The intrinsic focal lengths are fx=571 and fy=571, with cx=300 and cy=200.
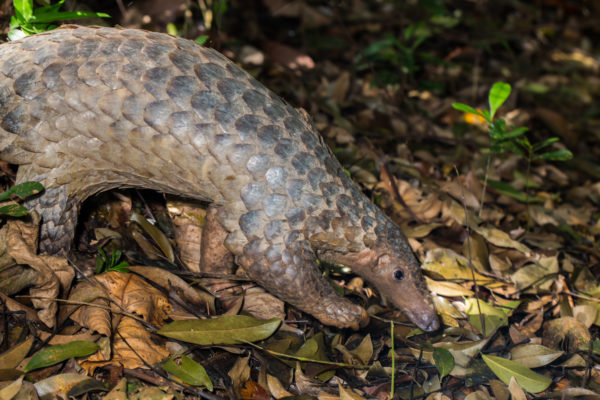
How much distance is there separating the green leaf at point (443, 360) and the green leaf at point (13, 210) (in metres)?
2.06

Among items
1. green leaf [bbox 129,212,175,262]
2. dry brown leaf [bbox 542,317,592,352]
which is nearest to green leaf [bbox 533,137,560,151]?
dry brown leaf [bbox 542,317,592,352]

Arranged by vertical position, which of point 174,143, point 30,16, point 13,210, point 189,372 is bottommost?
point 189,372

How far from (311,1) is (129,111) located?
14.8 ft

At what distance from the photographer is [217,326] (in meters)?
2.64

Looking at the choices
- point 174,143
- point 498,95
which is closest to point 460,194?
point 498,95

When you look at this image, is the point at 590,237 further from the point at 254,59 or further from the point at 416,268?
the point at 254,59

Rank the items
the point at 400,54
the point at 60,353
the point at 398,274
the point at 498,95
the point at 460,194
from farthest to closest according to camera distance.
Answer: the point at 400,54, the point at 460,194, the point at 498,95, the point at 398,274, the point at 60,353

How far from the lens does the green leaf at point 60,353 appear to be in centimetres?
233

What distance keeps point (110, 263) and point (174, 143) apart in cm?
80

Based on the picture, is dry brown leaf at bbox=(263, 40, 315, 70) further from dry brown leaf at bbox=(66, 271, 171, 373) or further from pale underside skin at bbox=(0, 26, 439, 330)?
dry brown leaf at bbox=(66, 271, 171, 373)

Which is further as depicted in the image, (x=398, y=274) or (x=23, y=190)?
(x=398, y=274)

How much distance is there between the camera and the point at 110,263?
2.84 metres

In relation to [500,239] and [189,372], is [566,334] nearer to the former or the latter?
[500,239]

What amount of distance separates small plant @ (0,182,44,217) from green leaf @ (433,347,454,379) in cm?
204
